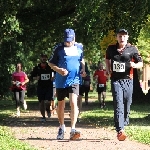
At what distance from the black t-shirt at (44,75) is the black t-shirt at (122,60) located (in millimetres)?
4967

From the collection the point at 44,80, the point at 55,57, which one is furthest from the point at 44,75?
the point at 55,57

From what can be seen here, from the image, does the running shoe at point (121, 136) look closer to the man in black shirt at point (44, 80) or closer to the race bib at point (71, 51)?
the race bib at point (71, 51)

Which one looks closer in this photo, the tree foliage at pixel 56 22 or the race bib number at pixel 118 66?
the race bib number at pixel 118 66

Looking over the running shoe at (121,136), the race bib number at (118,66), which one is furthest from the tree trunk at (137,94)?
the running shoe at (121,136)

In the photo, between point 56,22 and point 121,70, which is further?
point 56,22

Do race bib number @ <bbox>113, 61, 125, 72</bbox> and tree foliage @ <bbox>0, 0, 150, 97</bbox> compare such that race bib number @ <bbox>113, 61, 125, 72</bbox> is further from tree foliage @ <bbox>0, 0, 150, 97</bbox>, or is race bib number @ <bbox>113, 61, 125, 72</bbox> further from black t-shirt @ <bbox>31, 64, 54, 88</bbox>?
black t-shirt @ <bbox>31, 64, 54, 88</bbox>

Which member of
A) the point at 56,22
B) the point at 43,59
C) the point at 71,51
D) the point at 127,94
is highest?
the point at 56,22

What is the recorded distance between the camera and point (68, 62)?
31.8ft

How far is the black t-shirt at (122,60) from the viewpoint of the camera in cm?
944

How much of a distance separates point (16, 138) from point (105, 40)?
5.81 metres

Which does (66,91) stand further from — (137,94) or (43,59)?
(137,94)

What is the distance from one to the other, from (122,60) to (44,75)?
530cm

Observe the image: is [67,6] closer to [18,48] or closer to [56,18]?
[56,18]

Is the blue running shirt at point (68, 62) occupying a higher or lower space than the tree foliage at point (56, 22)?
lower
